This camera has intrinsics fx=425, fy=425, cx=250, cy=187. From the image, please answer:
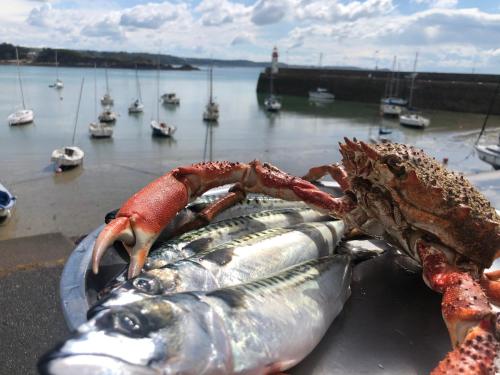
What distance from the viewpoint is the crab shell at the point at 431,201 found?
277 cm

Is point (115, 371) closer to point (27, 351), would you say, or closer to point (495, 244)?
point (495, 244)

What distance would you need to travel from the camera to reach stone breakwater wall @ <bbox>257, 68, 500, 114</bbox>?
5525 cm

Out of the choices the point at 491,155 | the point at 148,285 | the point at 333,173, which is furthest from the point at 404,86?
the point at 148,285

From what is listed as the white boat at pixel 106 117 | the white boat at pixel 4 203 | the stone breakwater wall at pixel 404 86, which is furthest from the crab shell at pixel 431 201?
the stone breakwater wall at pixel 404 86

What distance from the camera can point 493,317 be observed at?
2133mm

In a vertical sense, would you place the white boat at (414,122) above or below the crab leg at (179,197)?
below

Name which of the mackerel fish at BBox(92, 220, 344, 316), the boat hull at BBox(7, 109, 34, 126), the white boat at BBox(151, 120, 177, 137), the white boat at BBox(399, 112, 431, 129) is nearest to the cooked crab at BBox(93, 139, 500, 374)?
the mackerel fish at BBox(92, 220, 344, 316)

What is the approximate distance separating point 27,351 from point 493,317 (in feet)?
17.5

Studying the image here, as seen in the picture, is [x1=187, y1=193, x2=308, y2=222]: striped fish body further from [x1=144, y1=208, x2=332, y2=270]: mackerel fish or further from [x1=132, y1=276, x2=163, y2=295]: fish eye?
[x1=132, y1=276, x2=163, y2=295]: fish eye

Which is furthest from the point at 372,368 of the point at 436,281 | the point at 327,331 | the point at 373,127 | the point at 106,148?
the point at 373,127

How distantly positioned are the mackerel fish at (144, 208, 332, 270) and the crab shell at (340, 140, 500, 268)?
32.4 inches

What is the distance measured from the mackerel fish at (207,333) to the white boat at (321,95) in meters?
72.5

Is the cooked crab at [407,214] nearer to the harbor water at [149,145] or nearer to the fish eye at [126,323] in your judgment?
the fish eye at [126,323]

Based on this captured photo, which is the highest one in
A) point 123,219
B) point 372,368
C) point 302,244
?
point 123,219
